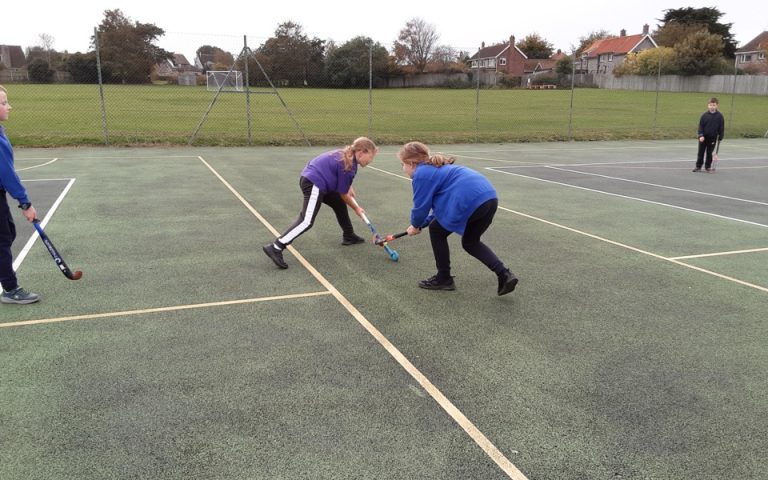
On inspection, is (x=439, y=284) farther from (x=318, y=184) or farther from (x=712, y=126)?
(x=712, y=126)

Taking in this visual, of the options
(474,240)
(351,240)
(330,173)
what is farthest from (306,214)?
(474,240)

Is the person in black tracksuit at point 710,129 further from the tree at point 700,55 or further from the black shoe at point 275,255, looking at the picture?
the tree at point 700,55

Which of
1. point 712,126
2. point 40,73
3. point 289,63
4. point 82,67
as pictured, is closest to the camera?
point 712,126

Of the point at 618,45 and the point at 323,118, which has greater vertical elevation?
the point at 618,45

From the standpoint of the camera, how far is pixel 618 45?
86.6 meters

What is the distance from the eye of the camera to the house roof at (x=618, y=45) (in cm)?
8312

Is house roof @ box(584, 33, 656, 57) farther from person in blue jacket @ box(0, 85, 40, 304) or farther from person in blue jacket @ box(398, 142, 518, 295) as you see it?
person in blue jacket @ box(0, 85, 40, 304)

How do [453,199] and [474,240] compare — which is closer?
[453,199]

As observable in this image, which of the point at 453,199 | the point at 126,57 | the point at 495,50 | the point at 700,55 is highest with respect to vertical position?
the point at 495,50

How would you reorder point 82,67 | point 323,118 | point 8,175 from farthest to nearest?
point 82,67 → point 323,118 → point 8,175

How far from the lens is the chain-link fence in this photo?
→ 1995 cm

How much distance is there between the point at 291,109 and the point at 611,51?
238 feet

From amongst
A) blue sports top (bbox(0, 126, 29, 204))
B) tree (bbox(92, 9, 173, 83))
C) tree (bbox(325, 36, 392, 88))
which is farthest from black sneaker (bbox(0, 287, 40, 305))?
tree (bbox(325, 36, 392, 88))

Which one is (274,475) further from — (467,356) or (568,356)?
(568,356)
